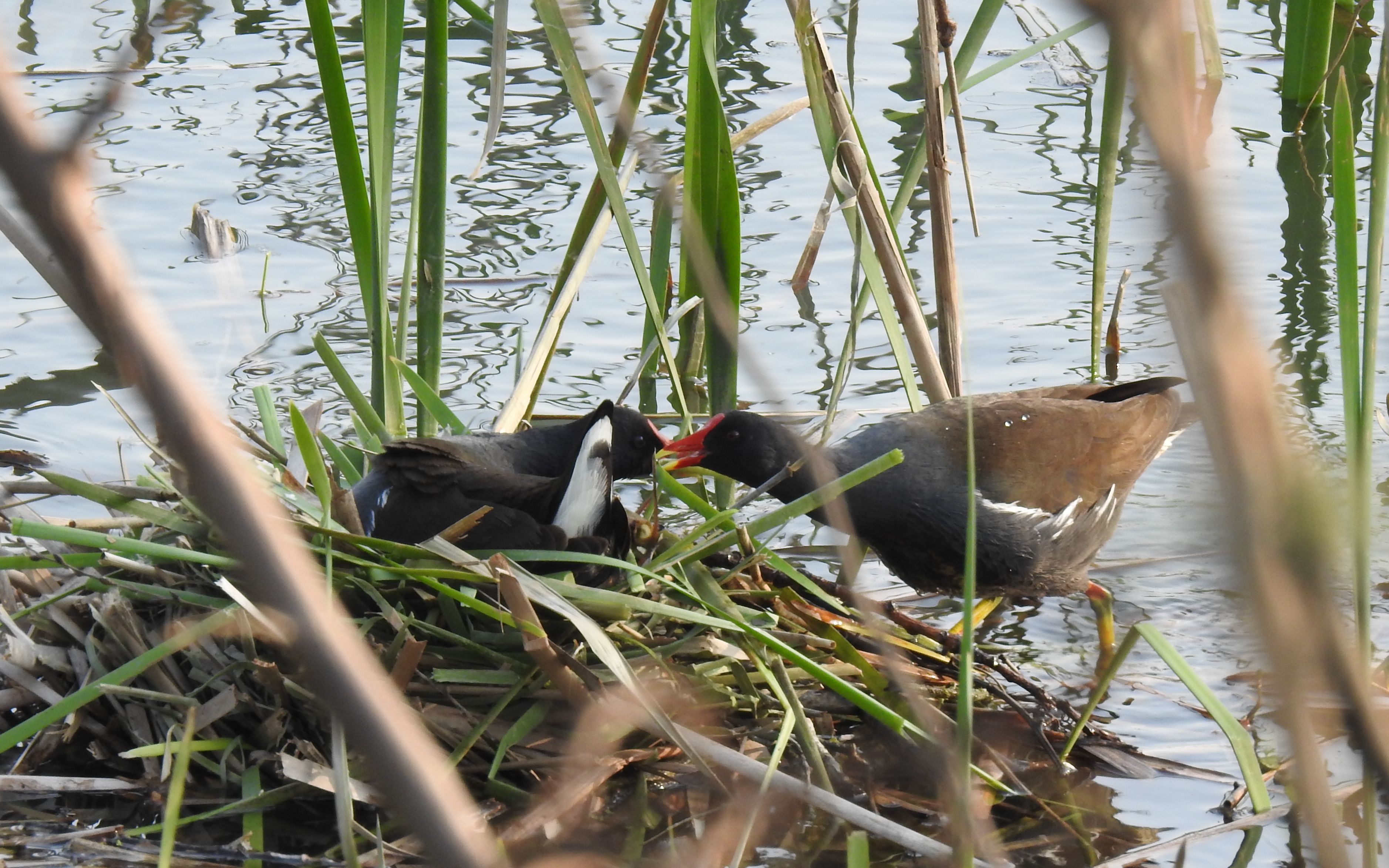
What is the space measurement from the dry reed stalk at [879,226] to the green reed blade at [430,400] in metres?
0.95

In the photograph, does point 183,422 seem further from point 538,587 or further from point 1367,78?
point 1367,78

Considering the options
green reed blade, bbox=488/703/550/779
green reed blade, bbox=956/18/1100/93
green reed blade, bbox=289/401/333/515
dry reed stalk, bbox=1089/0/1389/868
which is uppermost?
dry reed stalk, bbox=1089/0/1389/868

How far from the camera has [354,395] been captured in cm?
287

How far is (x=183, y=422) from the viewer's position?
414mm

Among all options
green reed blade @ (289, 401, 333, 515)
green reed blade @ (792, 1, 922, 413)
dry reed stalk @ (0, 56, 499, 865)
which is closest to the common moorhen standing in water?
green reed blade @ (289, 401, 333, 515)

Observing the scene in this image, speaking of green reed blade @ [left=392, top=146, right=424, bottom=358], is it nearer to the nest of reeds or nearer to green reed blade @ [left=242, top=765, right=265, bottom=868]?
the nest of reeds

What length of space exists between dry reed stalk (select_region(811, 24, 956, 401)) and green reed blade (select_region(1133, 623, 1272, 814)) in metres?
1.00

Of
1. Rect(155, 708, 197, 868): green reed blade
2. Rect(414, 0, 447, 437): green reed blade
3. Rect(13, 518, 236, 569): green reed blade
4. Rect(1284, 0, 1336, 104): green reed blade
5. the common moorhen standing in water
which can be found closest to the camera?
Rect(155, 708, 197, 868): green reed blade

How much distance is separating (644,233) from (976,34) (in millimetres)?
2272

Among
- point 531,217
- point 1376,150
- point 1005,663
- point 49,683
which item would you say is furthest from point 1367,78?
point 49,683

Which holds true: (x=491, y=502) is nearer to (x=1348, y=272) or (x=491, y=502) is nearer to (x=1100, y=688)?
(x=1100, y=688)

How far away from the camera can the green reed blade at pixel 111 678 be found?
1970mm

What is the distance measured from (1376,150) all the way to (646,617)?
1.49m

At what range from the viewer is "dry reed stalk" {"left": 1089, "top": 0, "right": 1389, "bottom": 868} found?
1.40 feet
